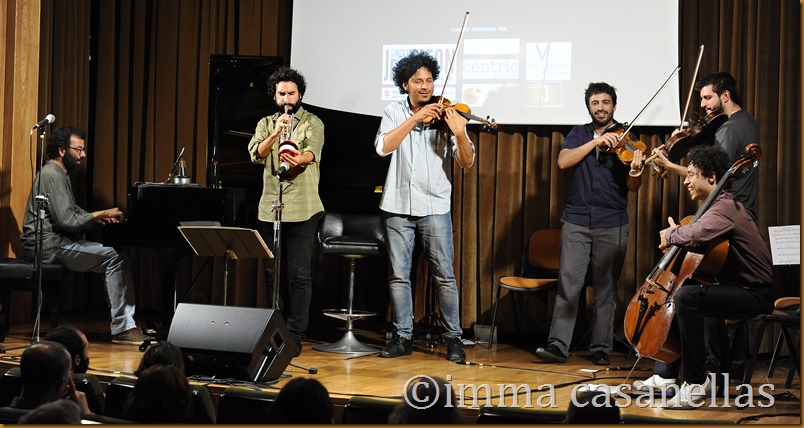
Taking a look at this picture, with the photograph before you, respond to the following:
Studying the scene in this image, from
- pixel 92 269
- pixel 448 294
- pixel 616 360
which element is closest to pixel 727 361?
pixel 616 360

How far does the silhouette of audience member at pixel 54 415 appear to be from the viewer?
89.0 inches

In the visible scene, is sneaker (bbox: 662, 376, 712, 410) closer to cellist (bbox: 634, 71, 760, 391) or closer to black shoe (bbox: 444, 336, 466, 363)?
cellist (bbox: 634, 71, 760, 391)

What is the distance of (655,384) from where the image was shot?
4441 mm

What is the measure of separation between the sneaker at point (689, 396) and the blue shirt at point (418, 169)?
5.69 ft

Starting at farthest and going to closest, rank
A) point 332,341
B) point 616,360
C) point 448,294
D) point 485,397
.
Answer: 1. point 332,341
2. point 616,360
3. point 448,294
4. point 485,397

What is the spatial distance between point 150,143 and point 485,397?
420 cm

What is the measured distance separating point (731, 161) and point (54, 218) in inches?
163

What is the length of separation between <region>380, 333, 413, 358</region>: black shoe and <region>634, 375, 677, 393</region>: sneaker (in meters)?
1.43

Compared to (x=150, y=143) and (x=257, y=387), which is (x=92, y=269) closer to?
(x=150, y=143)

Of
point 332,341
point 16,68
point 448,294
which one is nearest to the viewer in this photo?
point 448,294

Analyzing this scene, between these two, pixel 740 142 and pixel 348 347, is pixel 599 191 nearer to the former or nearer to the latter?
pixel 740 142

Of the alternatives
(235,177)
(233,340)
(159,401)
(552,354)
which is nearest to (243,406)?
(159,401)

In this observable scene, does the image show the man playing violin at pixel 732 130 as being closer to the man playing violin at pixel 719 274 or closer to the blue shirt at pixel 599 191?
the man playing violin at pixel 719 274

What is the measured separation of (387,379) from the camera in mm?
4586
